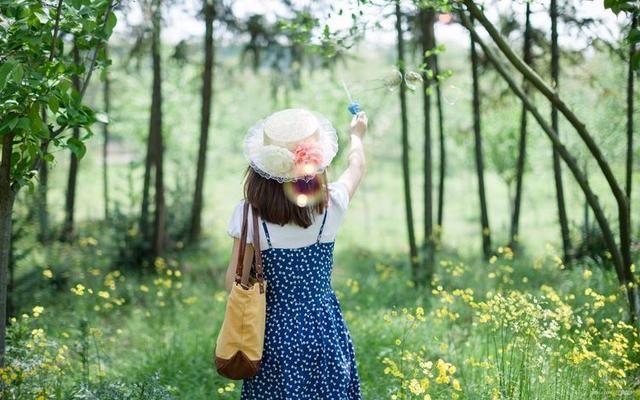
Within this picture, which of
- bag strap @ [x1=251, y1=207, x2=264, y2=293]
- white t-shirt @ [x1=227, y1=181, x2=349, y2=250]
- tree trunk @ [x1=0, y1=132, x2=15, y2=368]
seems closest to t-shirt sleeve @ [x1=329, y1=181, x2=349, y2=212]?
white t-shirt @ [x1=227, y1=181, x2=349, y2=250]

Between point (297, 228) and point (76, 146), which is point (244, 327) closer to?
point (297, 228)

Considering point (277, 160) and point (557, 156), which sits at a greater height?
point (557, 156)

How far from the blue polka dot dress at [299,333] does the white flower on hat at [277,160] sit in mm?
337

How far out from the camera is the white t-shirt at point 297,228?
3.05 meters

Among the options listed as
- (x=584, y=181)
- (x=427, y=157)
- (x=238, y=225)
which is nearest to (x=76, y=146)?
(x=238, y=225)

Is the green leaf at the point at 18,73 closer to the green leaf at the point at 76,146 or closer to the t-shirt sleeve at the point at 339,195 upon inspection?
the green leaf at the point at 76,146

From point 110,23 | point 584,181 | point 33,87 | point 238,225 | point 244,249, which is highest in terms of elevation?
point 110,23

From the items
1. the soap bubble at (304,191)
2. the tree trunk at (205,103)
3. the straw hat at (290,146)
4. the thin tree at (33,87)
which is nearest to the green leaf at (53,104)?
the thin tree at (33,87)

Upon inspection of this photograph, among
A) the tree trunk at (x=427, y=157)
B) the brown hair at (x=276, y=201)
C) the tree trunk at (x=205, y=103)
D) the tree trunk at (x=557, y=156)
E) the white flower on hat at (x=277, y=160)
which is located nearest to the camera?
the white flower on hat at (x=277, y=160)

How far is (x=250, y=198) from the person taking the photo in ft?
9.93

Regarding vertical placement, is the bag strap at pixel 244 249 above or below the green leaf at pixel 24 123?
below

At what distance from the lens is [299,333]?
125 inches

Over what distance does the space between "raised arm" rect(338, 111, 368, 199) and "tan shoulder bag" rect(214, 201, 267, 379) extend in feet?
1.75

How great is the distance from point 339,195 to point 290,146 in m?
0.35
